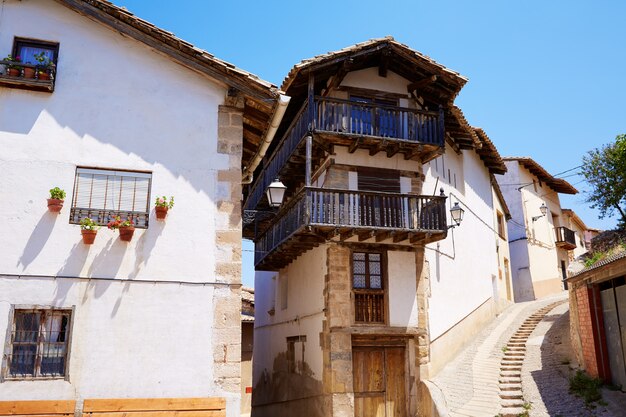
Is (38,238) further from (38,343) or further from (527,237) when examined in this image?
(527,237)

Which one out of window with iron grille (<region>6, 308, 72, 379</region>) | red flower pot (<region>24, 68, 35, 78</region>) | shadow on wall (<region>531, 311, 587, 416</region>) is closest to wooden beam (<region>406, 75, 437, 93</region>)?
shadow on wall (<region>531, 311, 587, 416</region>)

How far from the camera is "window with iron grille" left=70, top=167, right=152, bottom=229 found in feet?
30.7

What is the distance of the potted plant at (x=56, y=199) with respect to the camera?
8.98 m

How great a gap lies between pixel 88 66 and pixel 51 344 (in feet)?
15.6

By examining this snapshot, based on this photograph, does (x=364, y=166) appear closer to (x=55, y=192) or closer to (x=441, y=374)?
(x=441, y=374)

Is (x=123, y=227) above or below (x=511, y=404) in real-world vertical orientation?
above

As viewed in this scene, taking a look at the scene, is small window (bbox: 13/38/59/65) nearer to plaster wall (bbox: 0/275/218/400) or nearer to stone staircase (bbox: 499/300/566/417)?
plaster wall (bbox: 0/275/218/400)

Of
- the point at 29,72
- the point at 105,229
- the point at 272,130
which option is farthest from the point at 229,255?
the point at 29,72

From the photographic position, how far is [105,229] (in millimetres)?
9258

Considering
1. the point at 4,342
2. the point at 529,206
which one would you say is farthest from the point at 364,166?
the point at 529,206

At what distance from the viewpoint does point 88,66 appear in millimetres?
9938

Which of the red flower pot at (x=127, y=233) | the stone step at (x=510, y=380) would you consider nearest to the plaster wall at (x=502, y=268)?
the stone step at (x=510, y=380)

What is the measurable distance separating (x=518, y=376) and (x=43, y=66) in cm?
1351

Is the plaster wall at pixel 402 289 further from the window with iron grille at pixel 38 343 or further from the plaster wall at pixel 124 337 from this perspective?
the window with iron grille at pixel 38 343
